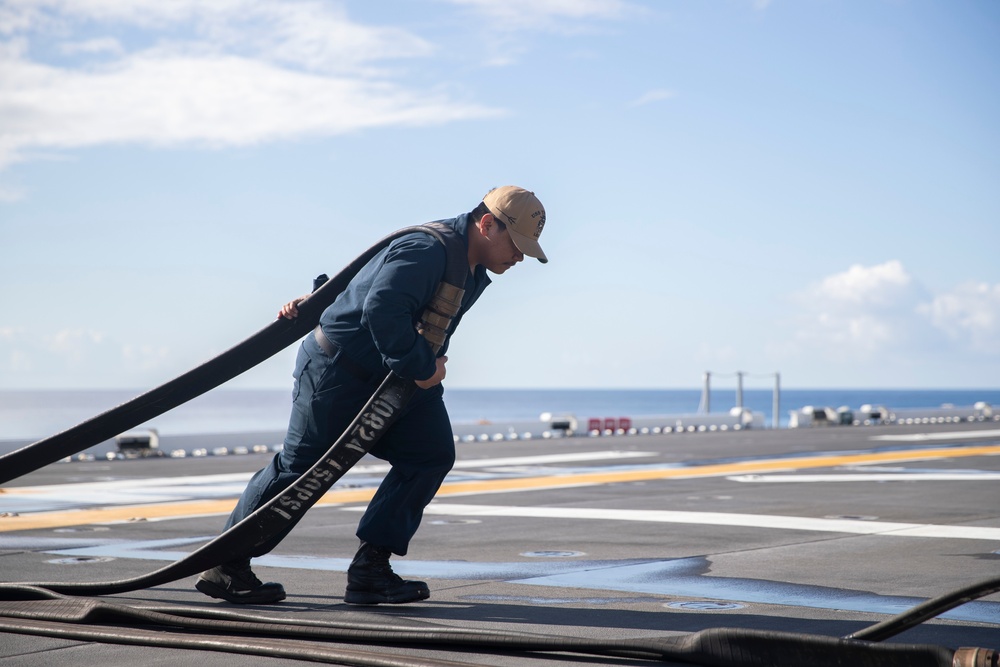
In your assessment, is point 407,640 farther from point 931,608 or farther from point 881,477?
point 881,477

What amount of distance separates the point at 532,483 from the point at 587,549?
5.82 m

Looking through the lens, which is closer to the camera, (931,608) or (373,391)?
(931,608)

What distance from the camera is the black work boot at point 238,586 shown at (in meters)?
5.38

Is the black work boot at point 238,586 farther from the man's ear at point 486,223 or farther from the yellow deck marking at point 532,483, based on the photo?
the yellow deck marking at point 532,483

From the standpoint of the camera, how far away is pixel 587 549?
7352 millimetres

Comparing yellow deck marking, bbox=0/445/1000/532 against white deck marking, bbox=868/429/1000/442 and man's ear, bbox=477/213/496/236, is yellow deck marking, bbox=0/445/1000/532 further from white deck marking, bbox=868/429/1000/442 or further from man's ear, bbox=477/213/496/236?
man's ear, bbox=477/213/496/236

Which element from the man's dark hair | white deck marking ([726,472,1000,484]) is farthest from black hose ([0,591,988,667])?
white deck marking ([726,472,1000,484])

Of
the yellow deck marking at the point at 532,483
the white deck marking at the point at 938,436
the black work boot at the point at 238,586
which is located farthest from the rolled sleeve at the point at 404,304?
the white deck marking at the point at 938,436

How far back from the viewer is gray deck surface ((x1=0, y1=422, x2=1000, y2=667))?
4.78 meters

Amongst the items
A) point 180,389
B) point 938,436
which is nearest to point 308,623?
point 180,389

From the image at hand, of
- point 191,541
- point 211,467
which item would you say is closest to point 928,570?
point 191,541

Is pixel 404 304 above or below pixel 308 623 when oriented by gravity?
above

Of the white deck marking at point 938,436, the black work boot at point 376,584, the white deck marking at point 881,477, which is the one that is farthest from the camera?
the white deck marking at point 938,436

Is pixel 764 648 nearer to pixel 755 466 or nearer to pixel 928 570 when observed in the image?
pixel 928 570
